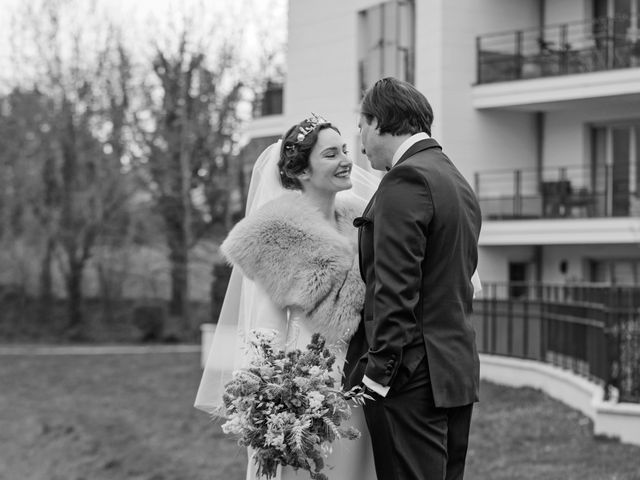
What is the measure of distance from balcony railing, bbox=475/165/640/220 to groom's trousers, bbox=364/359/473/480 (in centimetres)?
1835

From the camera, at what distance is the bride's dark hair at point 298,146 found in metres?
5.84

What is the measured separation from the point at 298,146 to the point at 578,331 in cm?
954

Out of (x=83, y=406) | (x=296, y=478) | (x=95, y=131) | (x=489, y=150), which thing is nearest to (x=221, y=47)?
(x=95, y=131)

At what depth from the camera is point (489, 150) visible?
24.5m

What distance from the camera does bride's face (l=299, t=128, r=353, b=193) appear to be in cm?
580

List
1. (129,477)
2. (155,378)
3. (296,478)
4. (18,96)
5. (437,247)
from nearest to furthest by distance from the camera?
(437,247)
(296,478)
(129,477)
(155,378)
(18,96)

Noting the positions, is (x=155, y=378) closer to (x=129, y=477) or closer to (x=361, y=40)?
(x=361, y=40)

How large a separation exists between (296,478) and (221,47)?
33.4 meters

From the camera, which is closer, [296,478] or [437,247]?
[437,247]

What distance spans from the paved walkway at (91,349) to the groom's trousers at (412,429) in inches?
1026

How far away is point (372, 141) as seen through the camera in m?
4.97

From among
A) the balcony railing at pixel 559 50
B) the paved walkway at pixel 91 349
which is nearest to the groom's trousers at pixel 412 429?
the balcony railing at pixel 559 50

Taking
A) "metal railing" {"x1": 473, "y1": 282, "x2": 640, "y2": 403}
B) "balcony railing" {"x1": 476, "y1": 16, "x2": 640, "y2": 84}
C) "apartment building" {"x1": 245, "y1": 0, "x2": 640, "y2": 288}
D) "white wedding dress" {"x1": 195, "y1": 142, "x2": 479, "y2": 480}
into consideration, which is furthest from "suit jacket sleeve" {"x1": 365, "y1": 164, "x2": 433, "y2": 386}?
"balcony railing" {"x1": 476, "y1": 16, "x2": 640, "y2": 84}

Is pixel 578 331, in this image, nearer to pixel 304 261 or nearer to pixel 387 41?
pixel 304 261
